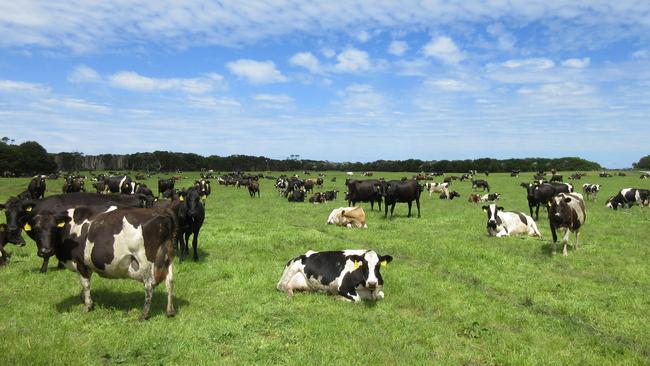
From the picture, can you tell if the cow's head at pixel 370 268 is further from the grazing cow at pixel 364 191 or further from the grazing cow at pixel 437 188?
the grazing cow at pixel 437 188

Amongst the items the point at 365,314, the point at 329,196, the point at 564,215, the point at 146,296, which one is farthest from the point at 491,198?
the point at 146,296

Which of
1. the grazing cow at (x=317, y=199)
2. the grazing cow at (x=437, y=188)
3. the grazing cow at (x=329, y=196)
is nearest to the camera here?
the grazing cow at (x=317, y=199)

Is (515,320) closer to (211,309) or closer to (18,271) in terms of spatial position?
(211,309)

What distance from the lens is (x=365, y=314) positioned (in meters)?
9.45

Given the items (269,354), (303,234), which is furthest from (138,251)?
(303,234)

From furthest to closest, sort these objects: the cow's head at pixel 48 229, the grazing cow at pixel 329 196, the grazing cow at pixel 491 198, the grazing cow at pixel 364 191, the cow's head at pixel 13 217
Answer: the grazing cow at pixel 329 196 < the grazing cow at pixel 491 198 < the grazing cow at pixel 364 191 < the cow's head at pixel 13 217 < the cow's head at pixel 48 229

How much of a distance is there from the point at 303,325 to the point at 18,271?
29.0ft

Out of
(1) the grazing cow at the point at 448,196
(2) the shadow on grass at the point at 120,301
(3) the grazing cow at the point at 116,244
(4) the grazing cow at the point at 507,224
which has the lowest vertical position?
(2) the shadow on grass at the point at 120,301

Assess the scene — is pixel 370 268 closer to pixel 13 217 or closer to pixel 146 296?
pixel 146 296

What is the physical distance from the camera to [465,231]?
819 inches

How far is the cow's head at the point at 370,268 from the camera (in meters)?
10.2

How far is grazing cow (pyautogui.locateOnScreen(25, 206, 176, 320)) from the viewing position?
8.84 metres

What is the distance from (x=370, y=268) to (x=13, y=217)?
33.4 feet

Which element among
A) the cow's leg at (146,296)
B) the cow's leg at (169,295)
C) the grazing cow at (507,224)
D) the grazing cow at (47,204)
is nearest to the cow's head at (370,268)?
the cow's leg at (169,295)
